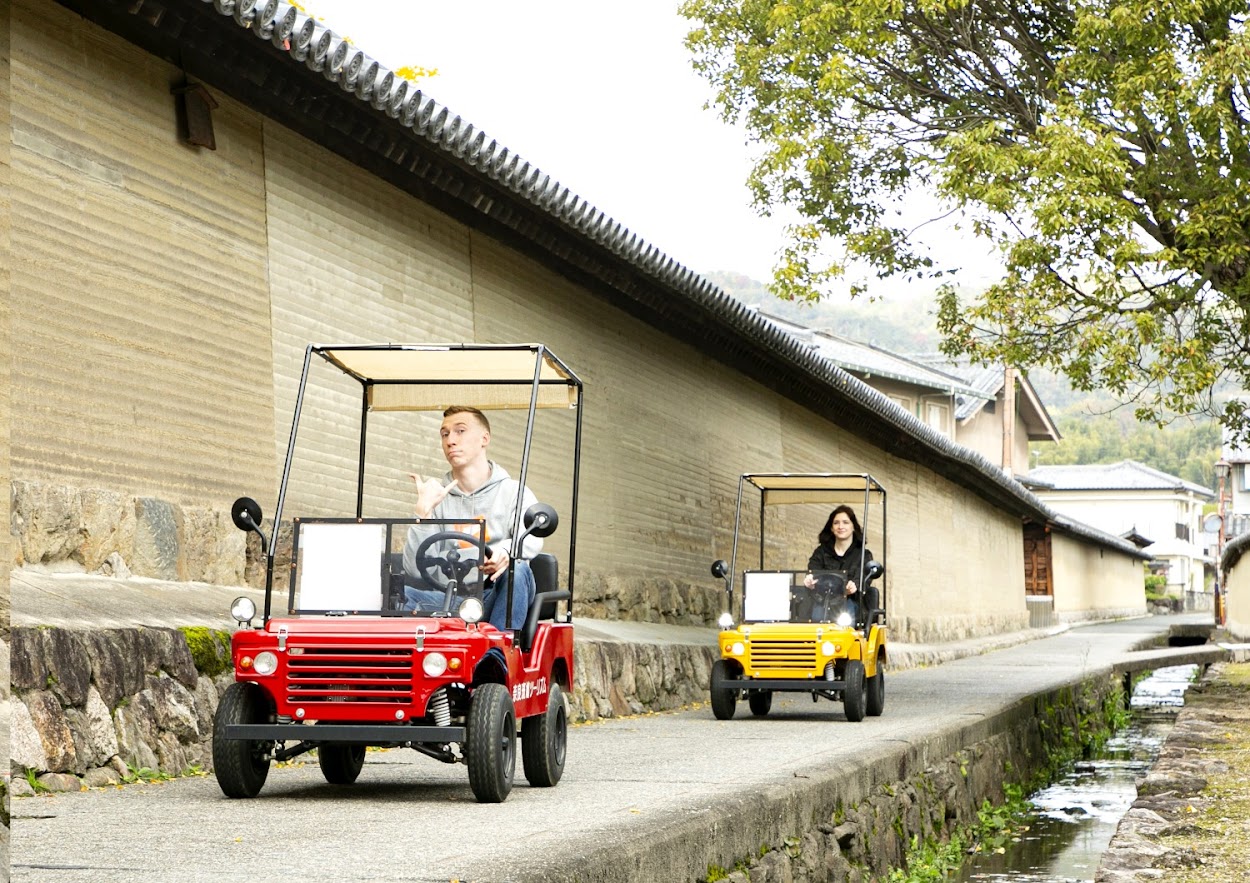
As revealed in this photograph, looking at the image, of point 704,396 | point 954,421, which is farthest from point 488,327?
point 954,421

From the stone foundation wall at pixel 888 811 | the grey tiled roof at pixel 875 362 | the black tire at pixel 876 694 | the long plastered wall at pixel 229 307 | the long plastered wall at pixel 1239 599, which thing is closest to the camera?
the stone foundation wall at pixel 888 811

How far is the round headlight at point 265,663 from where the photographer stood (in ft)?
21.2

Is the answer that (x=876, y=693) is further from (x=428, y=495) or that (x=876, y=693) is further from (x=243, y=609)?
(x=243, y=609)

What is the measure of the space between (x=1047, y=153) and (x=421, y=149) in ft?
17.6

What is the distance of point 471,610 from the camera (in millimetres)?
6480

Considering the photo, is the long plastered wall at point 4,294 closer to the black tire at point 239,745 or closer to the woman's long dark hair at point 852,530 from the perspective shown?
the black tire at point 239,745

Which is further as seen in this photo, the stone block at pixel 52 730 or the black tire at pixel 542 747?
the black tire at pixel 542 747

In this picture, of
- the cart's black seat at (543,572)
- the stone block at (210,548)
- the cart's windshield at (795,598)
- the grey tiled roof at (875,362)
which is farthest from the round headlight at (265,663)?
the grey tiled roof at (875,362)

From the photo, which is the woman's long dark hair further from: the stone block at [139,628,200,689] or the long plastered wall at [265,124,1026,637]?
the stone block at [139,628,200,689]

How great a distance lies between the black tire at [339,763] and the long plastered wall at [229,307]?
6.78ft

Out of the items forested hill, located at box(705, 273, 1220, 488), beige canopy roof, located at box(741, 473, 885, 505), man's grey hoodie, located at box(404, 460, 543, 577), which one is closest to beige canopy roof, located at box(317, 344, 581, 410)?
man's grey hoodie, located at box(404, 460, 543, 577)

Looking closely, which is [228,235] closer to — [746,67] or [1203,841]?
[1203,841]

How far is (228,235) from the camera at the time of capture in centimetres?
960

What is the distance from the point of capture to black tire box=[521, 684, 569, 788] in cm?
719
